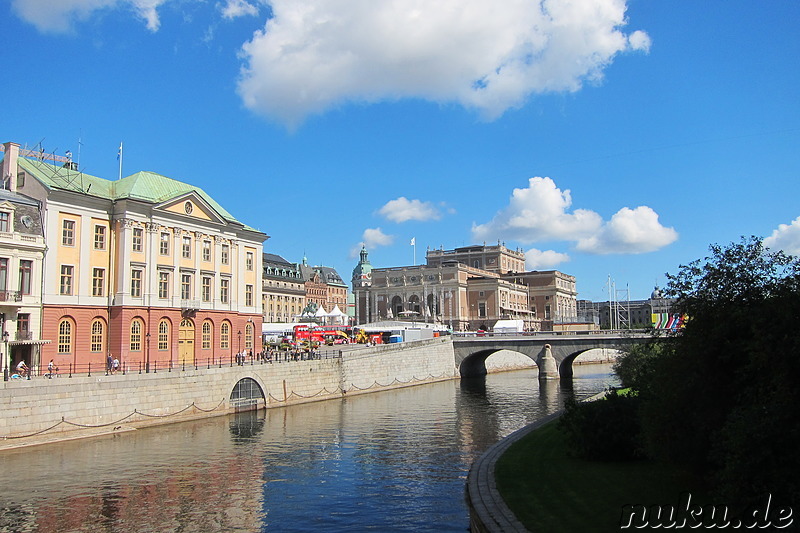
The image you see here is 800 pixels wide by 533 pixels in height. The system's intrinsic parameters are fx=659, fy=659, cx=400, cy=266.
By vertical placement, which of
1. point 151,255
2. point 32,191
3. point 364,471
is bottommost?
point 364,471

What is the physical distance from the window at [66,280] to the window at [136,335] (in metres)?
6.09

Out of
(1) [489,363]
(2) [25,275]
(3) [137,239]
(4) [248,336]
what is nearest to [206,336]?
(4) [248,336]

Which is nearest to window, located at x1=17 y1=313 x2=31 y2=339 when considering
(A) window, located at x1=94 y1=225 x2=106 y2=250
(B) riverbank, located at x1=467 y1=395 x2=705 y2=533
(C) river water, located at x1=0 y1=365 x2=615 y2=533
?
(A) window, located at x1=94 y1=225 x2=106 y2=250

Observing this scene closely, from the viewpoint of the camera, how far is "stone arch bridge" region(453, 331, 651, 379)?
294ft

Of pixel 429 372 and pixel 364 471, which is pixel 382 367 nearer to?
pixel 429 372

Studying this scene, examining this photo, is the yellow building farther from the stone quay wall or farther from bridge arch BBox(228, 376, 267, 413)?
bridge arch BBox(228, 376, 267, 413)

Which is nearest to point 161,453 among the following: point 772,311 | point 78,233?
point 78,233

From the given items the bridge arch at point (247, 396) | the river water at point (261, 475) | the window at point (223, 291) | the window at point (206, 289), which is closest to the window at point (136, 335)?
the window at point (206, 289)

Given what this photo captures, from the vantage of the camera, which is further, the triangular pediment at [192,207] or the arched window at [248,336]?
the arched window at [248,336]

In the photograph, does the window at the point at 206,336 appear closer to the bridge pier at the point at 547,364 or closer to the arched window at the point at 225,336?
the arched window at the point at 225,336

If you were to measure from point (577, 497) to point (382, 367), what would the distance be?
2300 inches

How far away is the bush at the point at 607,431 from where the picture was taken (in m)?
26.2

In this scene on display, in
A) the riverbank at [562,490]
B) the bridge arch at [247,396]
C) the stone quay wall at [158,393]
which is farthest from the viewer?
the bridge arch at [247,396]

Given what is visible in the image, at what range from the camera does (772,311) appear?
16.5 m
